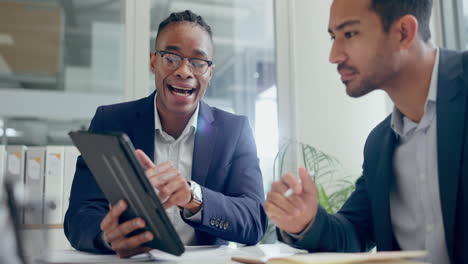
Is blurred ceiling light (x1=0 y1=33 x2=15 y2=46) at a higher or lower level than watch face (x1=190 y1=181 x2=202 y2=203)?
higher

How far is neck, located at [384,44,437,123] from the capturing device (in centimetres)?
116

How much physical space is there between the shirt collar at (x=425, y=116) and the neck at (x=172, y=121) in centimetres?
85

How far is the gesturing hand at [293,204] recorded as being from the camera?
1041 mm

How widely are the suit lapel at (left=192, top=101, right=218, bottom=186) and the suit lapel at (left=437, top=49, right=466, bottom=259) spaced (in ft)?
2.88

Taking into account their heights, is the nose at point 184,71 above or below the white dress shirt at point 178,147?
above

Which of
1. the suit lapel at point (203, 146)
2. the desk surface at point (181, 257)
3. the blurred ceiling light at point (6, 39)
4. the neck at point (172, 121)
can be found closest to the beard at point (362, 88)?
the desk surface at point (181, 257)

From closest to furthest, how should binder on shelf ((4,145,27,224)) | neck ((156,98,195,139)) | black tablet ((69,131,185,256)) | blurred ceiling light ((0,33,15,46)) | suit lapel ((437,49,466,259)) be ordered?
1. black tablet ((69,131,185,256))
2. suit lapel ((437,49,466,259))
3. neck ((156,98,195,139))
4. binder on shelf ((4,145,27,224))
5. blurred ceiling light ((0,33,15,46))

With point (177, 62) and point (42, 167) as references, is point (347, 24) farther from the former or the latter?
point (42, 167)

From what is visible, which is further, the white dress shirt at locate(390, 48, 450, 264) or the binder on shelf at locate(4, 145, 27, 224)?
the binder on shelf at locate(4, 145, 27, 224)

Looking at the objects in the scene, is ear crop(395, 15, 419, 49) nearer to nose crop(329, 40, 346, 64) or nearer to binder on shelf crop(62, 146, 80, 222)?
nose crop(329, 40, 346, 64)

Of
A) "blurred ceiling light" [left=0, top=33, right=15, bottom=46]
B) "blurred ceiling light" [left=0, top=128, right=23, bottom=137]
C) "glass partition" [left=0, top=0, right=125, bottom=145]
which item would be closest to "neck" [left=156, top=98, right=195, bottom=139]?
"glass partition" [left=0, top=0, right=125, bottom=145]

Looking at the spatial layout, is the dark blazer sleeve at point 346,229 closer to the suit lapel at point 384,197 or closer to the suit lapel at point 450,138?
the suit lapel at point 384,197

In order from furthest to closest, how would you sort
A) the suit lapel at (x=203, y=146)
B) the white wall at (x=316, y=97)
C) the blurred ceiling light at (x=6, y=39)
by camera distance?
the blurred ceiling light at (x=6, y=39), the white wall at (x=316, y=97), the suit lapel at (x=203, y=146)

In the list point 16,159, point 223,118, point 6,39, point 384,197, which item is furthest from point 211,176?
point 6,39
